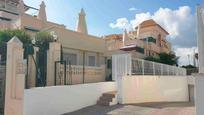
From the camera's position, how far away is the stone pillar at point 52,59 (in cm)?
1341

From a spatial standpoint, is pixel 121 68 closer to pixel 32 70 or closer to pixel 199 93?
pixel 32 70

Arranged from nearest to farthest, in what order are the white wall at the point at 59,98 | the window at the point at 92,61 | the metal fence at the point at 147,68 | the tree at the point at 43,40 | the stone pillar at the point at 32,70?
the white wall at the point at 59,98, the stone pillar at the point at 32,70, the tree at the point at 43,40, the metal fence at the point at 147,68, the window at the point at 92,61

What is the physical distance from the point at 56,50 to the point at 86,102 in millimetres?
3644

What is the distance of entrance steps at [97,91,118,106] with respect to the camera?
1447cm

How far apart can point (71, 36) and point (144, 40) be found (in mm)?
19914

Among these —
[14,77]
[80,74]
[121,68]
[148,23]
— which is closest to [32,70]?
[14,77]

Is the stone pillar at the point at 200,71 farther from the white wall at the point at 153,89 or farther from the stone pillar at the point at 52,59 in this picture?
the white wall at the point at 153,89

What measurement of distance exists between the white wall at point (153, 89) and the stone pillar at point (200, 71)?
9.54m

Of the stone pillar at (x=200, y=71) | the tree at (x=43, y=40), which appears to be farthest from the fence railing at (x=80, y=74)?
the stone pillar at (x=200, y=71)

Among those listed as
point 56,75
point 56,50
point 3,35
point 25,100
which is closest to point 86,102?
point 56,75

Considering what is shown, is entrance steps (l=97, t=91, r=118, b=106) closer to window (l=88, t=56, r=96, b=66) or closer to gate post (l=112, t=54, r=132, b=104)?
gate post (l=112, t=54, r=132, b=104)

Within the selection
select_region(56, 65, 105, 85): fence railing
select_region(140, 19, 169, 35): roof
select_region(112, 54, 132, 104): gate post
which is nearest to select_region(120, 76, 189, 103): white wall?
select_region(112, 54, 132, 104): gate post

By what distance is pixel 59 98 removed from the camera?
11898mm

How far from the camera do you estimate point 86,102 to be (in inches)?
551
